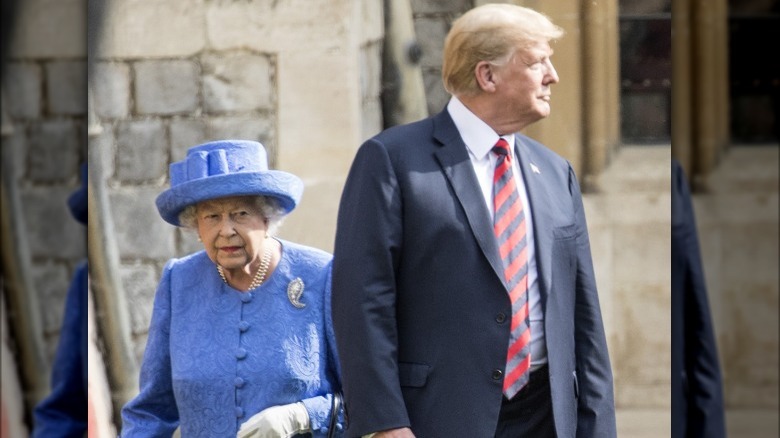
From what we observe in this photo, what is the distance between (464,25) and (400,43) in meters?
0.44

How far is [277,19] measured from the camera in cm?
459

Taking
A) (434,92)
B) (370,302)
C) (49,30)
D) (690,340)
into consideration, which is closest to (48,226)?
(49,30)

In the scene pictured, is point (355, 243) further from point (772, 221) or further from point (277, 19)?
point (772, 221)

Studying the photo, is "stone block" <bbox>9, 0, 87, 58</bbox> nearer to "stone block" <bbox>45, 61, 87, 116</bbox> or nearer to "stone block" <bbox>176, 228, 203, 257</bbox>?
"stone block" <bbox>45, 61, 87, 116</bbox>

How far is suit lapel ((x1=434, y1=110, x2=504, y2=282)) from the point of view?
12.9ft

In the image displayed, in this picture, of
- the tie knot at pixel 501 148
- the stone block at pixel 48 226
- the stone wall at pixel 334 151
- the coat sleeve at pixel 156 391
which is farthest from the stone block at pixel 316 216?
the stone block at pixel 48 226

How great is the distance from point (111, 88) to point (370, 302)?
134cm

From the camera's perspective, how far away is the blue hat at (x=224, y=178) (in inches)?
169

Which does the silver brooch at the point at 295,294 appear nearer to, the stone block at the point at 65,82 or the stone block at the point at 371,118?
the stone block at the point at 371,118

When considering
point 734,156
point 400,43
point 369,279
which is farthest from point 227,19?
point 734,156

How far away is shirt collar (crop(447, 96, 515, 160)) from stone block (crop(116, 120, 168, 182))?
1090mm

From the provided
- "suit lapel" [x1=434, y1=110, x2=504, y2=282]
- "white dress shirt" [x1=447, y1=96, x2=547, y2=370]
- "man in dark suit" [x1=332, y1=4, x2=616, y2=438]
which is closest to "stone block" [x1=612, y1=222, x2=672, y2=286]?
"man in dark suit" [x1=332, y1=4, x2=616, y2=438]

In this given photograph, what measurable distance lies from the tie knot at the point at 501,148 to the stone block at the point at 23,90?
85.5 inches

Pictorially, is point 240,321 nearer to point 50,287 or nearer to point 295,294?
point 295,294
